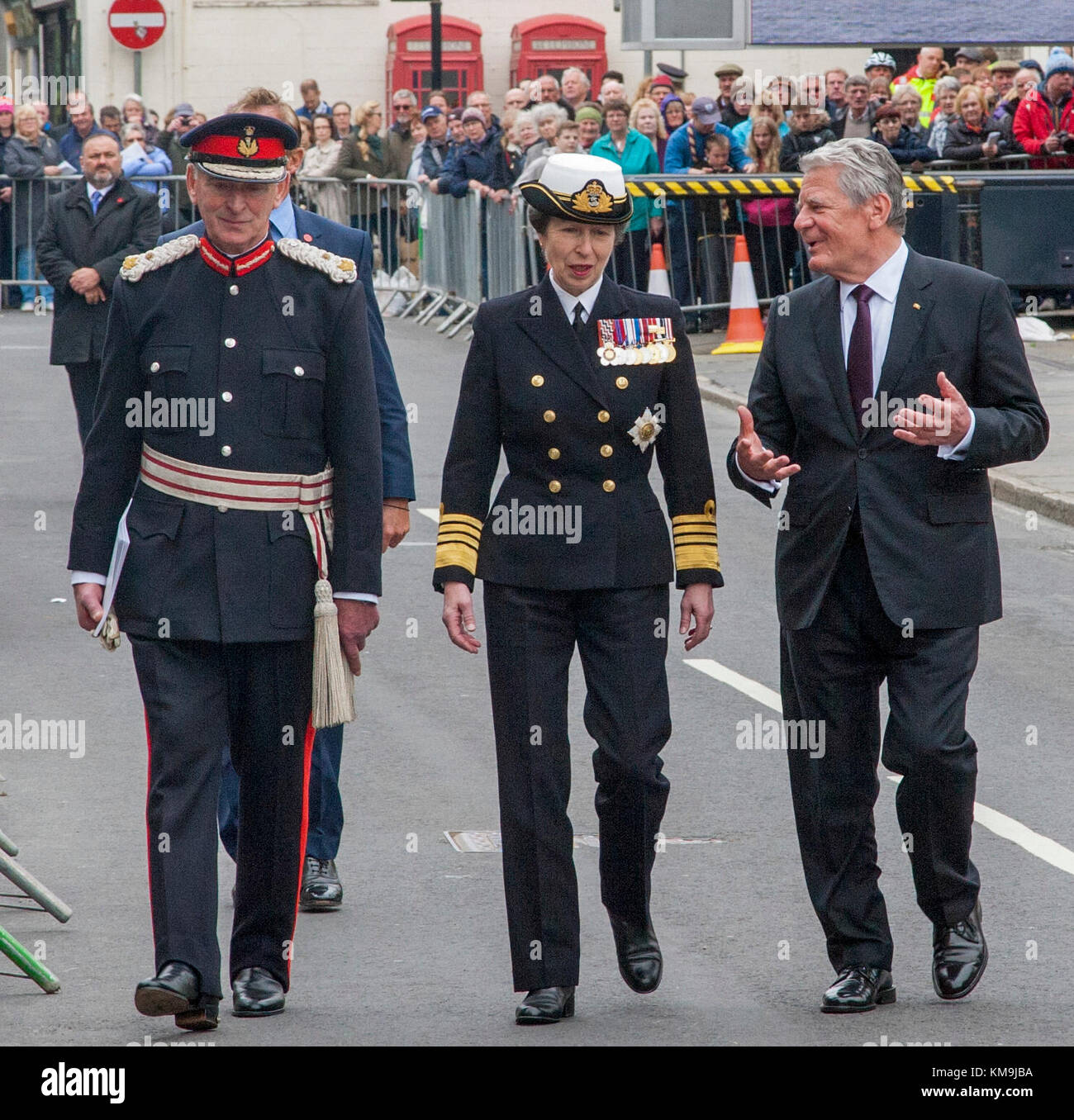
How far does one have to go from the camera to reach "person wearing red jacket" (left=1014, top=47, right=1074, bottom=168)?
20.0 meters

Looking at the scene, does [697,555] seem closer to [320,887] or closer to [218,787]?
[218,787]

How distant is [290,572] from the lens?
5234 millimetres

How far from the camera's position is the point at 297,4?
4372 centimetres

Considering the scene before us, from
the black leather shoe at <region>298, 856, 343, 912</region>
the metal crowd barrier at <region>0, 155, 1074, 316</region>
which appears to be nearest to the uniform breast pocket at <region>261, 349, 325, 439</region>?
the black leather shoe at <region>298, 856, 343, 912</region>

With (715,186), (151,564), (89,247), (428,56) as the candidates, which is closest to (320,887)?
(151,564)

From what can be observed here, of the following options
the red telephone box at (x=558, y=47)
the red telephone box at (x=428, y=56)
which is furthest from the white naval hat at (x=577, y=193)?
the red telephone box at (x=558, y=47)

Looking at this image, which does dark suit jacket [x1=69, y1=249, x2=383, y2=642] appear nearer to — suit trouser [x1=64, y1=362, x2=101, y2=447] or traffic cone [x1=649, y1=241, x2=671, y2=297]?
suit trouser [x1=64, y1=362, x2=101, y2=447]

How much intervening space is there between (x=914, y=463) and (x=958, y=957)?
115cm

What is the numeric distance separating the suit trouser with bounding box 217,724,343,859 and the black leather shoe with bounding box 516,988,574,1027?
116 centimetres

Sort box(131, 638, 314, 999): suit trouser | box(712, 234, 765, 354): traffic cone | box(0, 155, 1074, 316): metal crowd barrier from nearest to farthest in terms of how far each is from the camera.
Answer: box(131, 638, 314, 999): suit trouser, box(0, 155, 1074, 316): metal crowd barrier, box(712, 234, 765, 354): traffic cone

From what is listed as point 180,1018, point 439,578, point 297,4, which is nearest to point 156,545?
point 439,578

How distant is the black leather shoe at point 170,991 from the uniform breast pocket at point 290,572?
79cm
